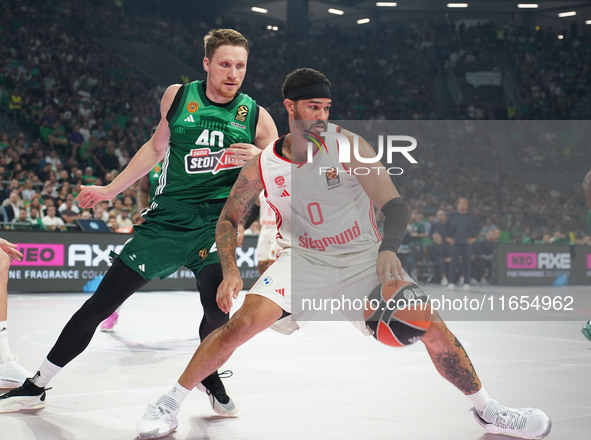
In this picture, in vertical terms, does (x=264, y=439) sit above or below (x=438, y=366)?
below

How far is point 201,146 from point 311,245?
1.03 meters

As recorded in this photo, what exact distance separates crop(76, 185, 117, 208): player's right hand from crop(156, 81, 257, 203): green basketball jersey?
354mm

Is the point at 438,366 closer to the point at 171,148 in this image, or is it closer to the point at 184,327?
the point at 171,148

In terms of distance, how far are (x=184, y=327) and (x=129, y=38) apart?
68.9 ft

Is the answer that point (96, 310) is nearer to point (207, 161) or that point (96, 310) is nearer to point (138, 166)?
point (138, 166)

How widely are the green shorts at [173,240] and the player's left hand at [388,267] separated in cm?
119

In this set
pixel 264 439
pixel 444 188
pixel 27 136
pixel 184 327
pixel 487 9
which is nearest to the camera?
pixel 264 439

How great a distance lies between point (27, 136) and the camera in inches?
774

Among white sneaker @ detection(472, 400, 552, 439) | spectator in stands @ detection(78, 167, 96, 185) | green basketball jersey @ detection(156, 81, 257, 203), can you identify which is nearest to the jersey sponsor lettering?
green basketball jersey @ detection(156, 81, 257, 203)

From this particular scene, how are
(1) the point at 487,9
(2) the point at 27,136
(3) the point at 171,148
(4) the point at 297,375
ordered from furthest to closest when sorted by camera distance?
(1) the point at 487,9 → (2) the point at 27,136 → (4) the point at 297,375 → (3) the point at 171,148

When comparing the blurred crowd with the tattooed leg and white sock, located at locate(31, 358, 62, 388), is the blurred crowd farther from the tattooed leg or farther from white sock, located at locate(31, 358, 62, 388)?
the tattooed leg

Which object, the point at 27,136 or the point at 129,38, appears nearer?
the point at 27,136

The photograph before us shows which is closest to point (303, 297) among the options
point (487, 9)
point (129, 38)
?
point (129, 38)

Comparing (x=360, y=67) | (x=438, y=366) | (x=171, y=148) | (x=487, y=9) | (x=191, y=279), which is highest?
(x=487, y=9)
